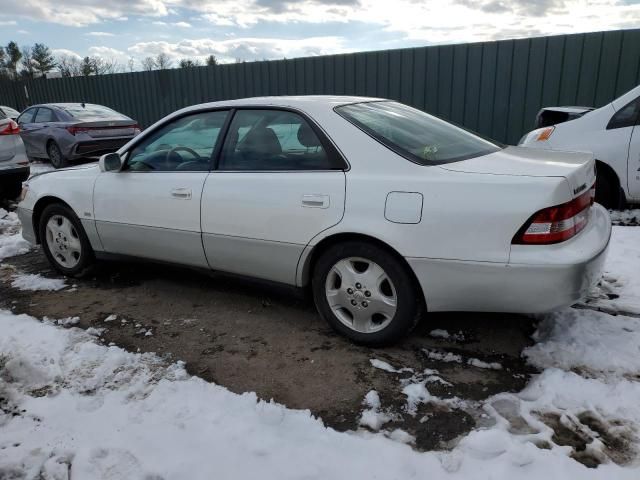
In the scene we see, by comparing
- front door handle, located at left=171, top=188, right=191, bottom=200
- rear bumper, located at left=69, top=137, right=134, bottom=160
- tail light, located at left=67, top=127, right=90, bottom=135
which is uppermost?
tail light, located at left=67, top=127, right=90, bottom=135

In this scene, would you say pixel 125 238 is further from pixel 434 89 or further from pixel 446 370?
pixel 434 89

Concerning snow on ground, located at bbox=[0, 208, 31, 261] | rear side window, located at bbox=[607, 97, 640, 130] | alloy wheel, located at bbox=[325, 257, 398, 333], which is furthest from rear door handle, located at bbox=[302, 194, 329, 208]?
rear side window, located at bbox=[607, 97, 640, 130]

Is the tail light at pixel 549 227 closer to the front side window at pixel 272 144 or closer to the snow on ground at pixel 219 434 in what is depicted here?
the snow on ground at pixel 219 434

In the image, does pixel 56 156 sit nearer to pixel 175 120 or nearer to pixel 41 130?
pixel 41 130

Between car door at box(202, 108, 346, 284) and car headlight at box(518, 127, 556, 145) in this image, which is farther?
car headlight at box(518, 127, 556, 145)

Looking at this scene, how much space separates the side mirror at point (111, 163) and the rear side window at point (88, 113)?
750 cm

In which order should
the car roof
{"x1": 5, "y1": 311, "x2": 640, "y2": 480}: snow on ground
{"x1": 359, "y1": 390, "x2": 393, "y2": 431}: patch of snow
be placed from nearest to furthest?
{"x1": 5, "y1": 311, "x2": 640, "y2": 480}: snow on ground, {"x1": 359, "y1": 390, "x2": 393, "y2": 431}: patch of snow, the car roof

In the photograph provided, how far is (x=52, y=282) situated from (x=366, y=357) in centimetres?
303

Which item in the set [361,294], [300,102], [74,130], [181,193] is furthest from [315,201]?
[74,130]

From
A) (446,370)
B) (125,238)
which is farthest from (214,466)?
(125,238)

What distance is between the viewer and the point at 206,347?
131 inches

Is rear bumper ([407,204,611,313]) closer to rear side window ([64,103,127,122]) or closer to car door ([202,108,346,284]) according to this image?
car door ([202,108,346,284])

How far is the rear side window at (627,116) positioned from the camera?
17.7ft

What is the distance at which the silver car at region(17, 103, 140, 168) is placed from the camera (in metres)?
10.4
